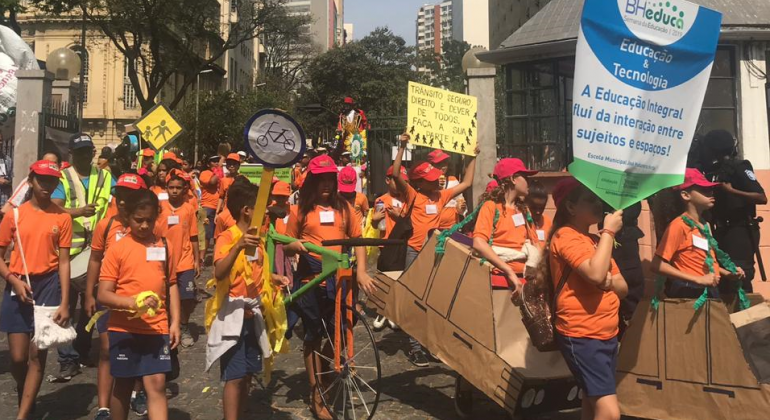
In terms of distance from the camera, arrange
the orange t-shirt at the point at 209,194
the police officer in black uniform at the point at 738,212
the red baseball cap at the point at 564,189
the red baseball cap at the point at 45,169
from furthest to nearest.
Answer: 1. the orange t-shirt at the point at 209,194
2. the police officer in black uniform at the point at 738,212
3. the red baseball cap at the point at 45,169
4. the red baseball cap at the point at 564,189

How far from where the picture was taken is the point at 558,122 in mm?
10195

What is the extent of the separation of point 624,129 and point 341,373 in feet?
8.23

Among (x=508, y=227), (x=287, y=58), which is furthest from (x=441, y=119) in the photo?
(x=287, y=58)

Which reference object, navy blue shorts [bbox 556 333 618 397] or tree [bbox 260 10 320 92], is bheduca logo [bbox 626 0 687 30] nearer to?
navy blue shorts [bbox 556 333 618 397]

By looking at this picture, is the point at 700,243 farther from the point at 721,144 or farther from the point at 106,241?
the point at 106,241

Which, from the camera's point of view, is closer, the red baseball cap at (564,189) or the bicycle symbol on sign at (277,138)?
the red baseball cap at (564,189)

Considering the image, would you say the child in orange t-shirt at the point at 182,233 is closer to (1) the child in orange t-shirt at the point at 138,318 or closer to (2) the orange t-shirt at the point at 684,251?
(1) the child in orange t-shirt at the point at 138,318

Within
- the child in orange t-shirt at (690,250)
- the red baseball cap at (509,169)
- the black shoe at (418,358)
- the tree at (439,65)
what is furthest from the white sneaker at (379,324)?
the tree at (439,65)

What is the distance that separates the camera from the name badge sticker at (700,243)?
4.59m

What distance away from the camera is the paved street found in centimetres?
546

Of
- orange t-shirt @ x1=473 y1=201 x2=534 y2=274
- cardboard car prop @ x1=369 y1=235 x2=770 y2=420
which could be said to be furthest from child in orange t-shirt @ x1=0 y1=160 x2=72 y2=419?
orange t-shirt @ x1=473 y1=201 x2=534 y2=274

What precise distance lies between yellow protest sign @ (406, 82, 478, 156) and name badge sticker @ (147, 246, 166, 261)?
387 cm

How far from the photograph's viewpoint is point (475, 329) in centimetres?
486

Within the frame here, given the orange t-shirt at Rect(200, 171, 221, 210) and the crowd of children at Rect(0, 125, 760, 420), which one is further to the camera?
the orange t-shirt at Rect(200, 171, 221, 210)
